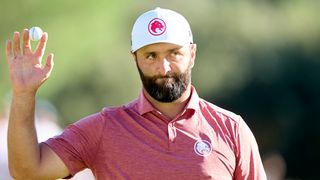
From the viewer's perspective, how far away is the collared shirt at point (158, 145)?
5.34 metres

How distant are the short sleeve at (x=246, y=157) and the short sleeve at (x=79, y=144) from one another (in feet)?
2.24

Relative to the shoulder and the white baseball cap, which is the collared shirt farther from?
the white baseball cap

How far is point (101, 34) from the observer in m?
17.4

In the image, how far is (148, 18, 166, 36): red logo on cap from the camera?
5520 mm

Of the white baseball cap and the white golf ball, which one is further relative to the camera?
the white baseball cap

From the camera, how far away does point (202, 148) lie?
5398mm

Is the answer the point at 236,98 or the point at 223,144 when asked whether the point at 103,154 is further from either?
the point at 236,98

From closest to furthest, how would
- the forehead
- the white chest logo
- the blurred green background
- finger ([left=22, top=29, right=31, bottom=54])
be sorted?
1. finger ([left=22, top=29, right=31, bottom=54])
2. the white chest logo
3. the forehead
4. the blurred green background

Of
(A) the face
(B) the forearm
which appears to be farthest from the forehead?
(B) the forearm

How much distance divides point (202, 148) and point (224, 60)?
46.0 ft

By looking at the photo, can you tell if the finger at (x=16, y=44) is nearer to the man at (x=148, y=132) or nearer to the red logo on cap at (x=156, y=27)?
the man at (x=148, y=132)

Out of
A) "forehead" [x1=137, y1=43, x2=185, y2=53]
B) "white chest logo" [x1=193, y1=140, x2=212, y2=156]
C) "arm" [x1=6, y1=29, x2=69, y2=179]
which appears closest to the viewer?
"arm" [x1=6, y1=29, x2=69, y2=179]

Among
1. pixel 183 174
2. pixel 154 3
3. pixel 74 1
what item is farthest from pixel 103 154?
pixel 154 3

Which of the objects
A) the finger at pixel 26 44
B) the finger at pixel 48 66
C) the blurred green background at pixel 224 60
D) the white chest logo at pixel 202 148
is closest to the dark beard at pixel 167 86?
the white chest logo at pixel 202 148
